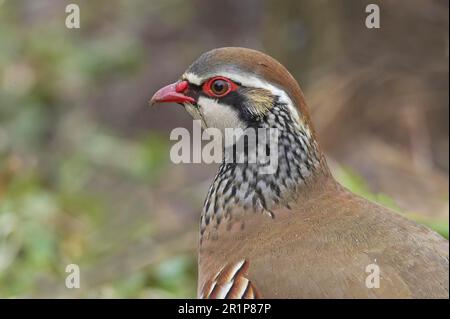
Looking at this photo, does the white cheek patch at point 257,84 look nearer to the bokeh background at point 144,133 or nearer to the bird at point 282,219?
the bird at point 282,219

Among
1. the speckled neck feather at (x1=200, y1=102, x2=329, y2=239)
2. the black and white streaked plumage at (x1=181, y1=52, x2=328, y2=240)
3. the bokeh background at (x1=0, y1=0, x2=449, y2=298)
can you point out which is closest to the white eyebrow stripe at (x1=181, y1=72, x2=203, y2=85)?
the black and white streaked plumage at (x1=181, y1=52, x2=328, y2=240)

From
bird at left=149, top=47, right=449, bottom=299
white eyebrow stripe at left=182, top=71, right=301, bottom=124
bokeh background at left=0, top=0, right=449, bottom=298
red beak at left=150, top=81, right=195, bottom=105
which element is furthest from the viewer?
bokeh background at left=0, top=0, right=449, bottom=298

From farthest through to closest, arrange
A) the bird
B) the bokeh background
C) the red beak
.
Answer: the bokeh background → the red beak → the bird

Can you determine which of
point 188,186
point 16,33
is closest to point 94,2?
point 16,33

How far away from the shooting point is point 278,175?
3291 mm

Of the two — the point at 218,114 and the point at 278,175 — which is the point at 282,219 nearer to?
the point at 278,175

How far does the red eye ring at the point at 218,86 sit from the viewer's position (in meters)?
3.25

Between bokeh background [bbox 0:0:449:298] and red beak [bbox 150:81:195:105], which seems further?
bokeh background [bbox 0:0:449:298]

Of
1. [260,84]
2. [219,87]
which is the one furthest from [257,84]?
[219,87]

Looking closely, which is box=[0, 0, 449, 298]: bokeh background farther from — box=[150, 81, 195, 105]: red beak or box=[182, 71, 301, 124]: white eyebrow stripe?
box=[150, 81, 195, 105]: red beak

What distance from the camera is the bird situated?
2.91m

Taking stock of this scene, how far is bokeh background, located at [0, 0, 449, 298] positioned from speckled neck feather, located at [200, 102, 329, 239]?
3.57 ft

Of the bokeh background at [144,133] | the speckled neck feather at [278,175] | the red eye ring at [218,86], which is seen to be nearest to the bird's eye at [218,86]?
the red eye ring at [218,86]
